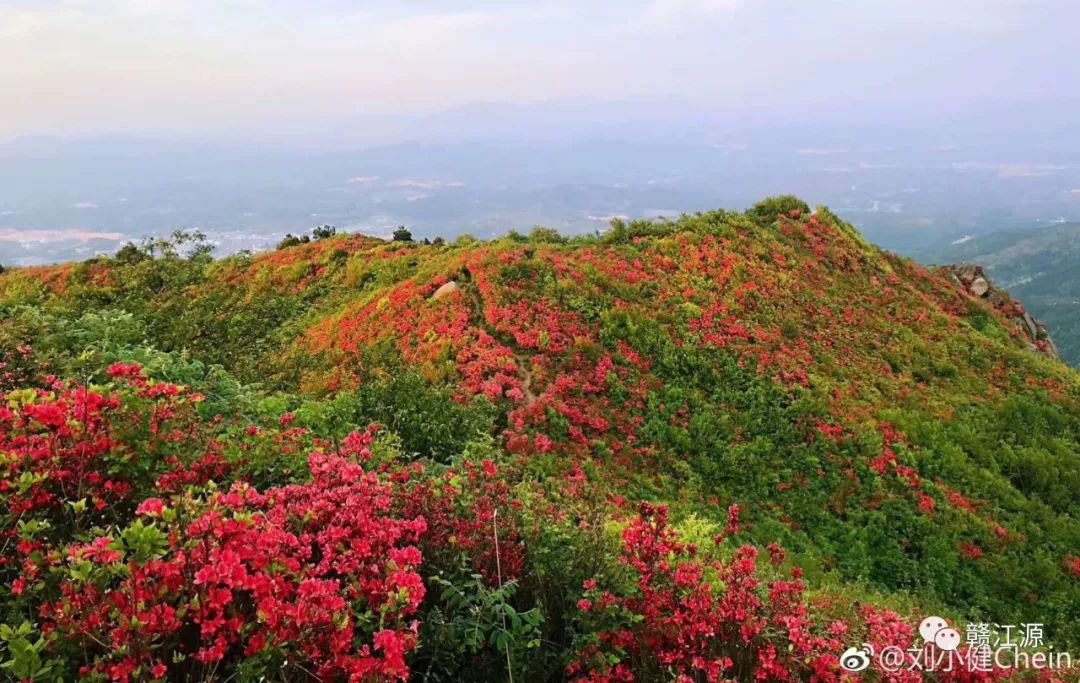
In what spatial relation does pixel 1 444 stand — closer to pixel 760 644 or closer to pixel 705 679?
pixel 705 679

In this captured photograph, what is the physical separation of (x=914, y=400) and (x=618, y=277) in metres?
8.18

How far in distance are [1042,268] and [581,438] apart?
629 ft

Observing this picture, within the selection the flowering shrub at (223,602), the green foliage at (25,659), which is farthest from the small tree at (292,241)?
the green foliage at (25,659)

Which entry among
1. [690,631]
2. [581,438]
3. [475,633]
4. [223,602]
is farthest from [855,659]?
[581,438]

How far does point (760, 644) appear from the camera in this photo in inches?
153

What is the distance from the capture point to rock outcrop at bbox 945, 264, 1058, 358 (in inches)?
984

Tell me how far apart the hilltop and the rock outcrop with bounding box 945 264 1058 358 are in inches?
17.2

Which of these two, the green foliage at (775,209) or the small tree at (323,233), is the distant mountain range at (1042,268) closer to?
the green foliage at (775,209)

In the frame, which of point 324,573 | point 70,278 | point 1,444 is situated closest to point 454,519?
point 324,573

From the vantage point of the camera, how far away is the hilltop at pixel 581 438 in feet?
12.0

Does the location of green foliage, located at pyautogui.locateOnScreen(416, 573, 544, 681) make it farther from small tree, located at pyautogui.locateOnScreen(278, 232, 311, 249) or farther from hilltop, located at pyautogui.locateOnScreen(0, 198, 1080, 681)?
small tree, located at pyautogui.locateOnScreen(278, 232, 311, 249)

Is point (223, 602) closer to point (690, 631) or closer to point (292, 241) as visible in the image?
point (690, 631)

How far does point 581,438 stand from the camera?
38.4ft

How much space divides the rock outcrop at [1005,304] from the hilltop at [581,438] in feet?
1.44
